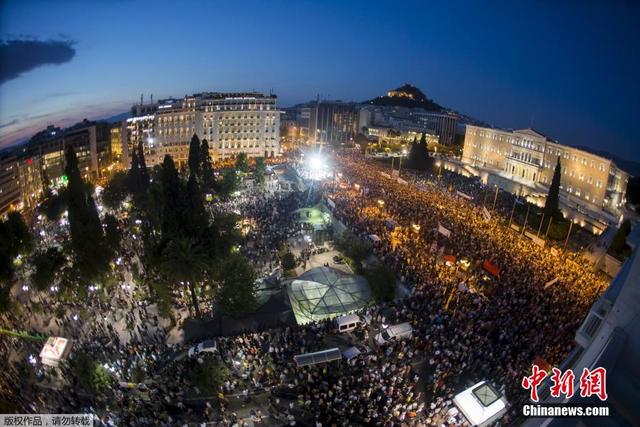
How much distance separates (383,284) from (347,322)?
3.58 meters

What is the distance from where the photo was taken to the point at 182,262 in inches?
810

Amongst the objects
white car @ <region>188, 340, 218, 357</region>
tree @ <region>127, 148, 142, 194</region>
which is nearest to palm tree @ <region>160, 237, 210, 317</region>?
white car @ <region>188, 340, 218, 357</region>

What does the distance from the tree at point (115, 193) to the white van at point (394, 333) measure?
111 feet

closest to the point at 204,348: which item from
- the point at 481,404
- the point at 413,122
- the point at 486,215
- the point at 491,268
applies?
the point at 481,404

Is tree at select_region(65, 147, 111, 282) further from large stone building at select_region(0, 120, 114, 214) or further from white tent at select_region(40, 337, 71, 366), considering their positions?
large stone building at select_region(0, 120, 114, 214)

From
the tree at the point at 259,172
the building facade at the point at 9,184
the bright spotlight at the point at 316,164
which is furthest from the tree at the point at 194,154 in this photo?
the building facade at the point at 9,184

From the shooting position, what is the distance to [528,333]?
1839 centimetres

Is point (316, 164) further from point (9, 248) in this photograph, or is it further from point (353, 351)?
point (353, 351)

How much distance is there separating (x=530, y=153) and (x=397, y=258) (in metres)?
39.1

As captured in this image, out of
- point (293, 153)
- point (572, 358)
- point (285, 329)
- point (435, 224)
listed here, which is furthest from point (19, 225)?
point (293, 153)

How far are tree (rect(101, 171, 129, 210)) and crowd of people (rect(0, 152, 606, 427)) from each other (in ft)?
50.3

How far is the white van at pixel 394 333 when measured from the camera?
18.5 metres

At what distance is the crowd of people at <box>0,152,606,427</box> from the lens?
14.9m

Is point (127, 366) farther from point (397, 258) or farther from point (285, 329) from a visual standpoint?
point (397, 258)
